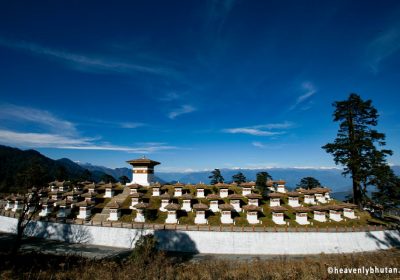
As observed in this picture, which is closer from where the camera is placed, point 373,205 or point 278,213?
point 278,213

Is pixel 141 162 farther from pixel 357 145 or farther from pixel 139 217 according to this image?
pixel 357 145

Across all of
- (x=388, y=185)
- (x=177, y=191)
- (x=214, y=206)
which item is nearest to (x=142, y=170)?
(x=177, y=191)

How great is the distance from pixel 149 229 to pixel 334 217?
27439 mm

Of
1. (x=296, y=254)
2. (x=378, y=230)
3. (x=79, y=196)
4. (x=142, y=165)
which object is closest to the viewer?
(x=296, y=254)

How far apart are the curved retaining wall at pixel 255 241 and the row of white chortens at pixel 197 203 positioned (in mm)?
5746

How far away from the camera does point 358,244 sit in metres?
29.0

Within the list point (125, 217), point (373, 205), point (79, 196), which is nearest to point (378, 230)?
point (373, 205)

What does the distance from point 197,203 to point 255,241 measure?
14.5 metres

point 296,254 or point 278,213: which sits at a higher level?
point 278,213

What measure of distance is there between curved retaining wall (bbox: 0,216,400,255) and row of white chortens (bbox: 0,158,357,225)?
575 centimetres

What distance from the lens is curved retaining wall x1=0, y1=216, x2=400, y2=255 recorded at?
2820 cm

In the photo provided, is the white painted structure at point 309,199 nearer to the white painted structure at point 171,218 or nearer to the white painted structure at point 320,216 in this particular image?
the white painted structure at point 320,216

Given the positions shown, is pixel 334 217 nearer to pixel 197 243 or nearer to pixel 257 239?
pixel 257 239

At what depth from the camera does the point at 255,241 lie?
2841 cm
